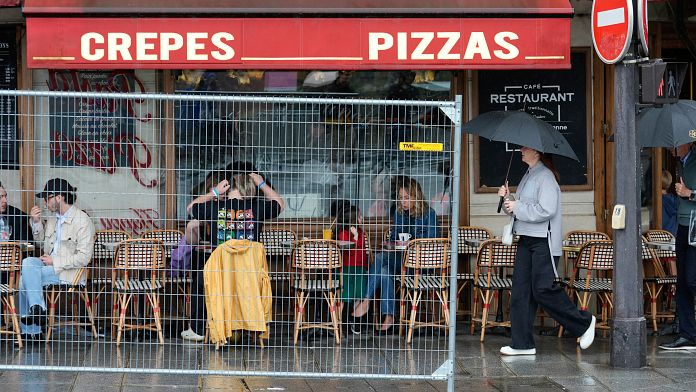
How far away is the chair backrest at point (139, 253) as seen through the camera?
9125 mm

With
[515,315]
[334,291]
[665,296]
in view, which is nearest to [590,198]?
[665,296]

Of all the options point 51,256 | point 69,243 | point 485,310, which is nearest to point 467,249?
point 485,310

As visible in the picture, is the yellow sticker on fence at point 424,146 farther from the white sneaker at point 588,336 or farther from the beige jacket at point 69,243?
the white sneaker at point 588,336

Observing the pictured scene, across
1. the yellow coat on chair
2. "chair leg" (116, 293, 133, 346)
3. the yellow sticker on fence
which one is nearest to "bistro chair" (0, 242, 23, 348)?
"chair leg" (116, 293, 133, 346)

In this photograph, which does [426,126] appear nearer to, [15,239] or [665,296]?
[15,239]

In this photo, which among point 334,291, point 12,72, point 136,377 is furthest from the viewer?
point 12,72

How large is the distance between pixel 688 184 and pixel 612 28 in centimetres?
168

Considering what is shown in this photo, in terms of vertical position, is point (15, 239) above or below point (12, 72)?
below

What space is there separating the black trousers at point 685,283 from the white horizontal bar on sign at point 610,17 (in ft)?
6.42

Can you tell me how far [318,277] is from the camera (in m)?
9.30

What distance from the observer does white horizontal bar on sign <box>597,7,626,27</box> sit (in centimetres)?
830

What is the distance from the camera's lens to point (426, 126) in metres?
8.18

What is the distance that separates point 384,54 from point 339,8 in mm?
556

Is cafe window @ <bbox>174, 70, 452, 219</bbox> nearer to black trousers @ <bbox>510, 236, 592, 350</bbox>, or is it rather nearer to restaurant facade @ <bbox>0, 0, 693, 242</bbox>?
restaurant facade @ <bbox>0, 0, 693, 242</bbox>
